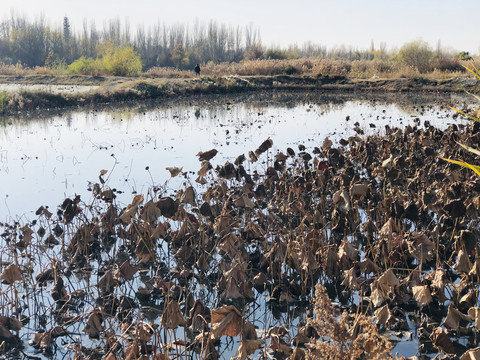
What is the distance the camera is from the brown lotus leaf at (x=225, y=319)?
276 centimetres

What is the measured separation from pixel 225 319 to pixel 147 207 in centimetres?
227

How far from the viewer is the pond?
15.3 feet

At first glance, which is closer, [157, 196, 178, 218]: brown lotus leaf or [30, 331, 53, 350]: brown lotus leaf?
[30, 331, 53, 350]: brown lotus leaf

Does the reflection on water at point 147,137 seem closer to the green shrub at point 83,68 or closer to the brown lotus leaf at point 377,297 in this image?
the brown lotus leaf at point 377,297

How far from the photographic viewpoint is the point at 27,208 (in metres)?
8.02

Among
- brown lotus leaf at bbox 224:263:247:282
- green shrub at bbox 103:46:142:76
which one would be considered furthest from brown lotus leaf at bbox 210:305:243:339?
green shrub at bbox 103:46:142:76

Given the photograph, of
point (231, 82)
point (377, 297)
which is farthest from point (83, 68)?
point (377, 297)

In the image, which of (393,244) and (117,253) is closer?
(393,244)

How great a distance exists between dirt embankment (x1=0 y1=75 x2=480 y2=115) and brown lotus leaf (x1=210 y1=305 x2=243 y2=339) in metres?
18.4

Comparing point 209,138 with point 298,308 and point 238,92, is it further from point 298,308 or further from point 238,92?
point 238,92

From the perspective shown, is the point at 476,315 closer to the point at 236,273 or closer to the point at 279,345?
the point at 279,345

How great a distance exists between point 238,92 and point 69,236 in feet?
77.4

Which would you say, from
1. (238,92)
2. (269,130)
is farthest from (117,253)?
(238,92)

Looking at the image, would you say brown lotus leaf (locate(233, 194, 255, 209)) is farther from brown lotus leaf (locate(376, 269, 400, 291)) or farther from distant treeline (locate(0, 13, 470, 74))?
distant treeline (locate(0, 13, 470, 74))
